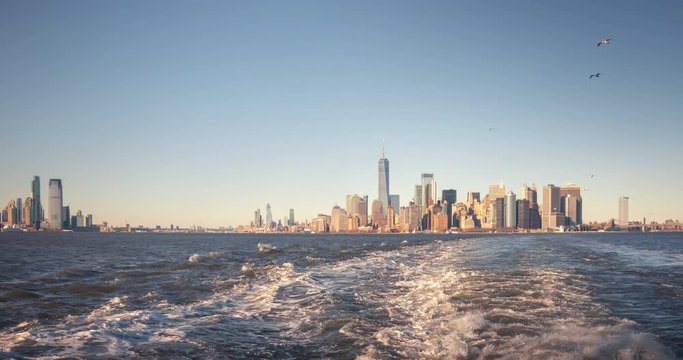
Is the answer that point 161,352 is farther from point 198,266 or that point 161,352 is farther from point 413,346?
point 198,266

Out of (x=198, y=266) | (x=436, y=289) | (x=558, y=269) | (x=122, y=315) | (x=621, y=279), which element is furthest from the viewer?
(x=198, y=266)

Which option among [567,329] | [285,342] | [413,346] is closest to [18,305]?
[285,342]

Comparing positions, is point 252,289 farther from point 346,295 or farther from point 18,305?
point 18,305

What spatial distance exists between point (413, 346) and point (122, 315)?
1074 cm

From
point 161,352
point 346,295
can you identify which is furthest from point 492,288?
point 161,352

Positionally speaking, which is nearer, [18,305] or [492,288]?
[18,305]

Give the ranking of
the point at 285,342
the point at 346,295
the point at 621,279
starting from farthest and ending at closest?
the point at 621,279, the point at 346,295, the point at 285,342

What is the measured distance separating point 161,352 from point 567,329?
11.5 meters

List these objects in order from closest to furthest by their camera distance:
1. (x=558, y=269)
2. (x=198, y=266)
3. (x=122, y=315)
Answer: (x=122, y=315) → (x=558, y=269) → (x=198, y=266)

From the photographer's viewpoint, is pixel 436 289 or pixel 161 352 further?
pixel 436 289

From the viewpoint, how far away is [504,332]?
13891 millimetres

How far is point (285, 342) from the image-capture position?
44.7 feet

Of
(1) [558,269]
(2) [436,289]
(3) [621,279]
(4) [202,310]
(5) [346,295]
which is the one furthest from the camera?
(1) [558,269]

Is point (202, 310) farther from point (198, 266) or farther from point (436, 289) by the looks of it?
point (198, 266)
